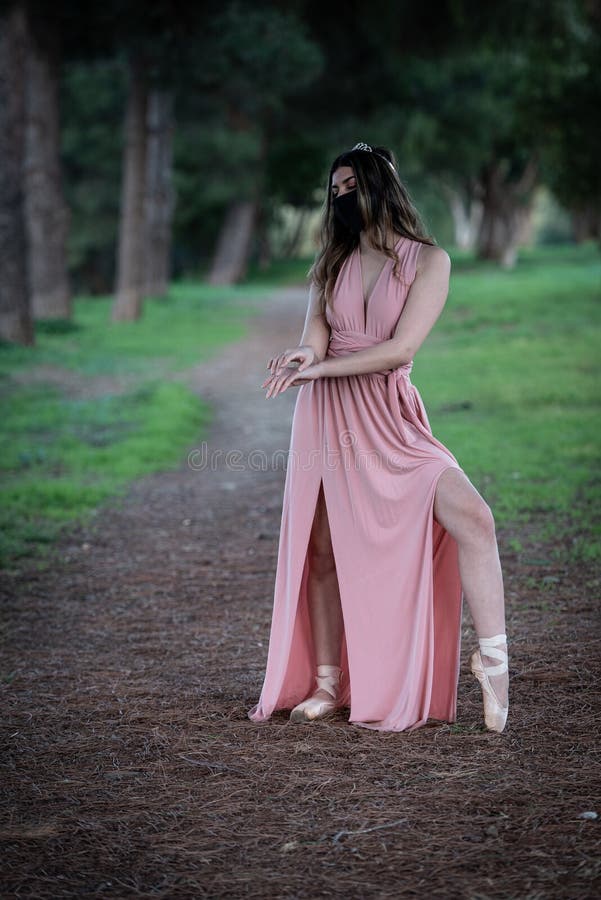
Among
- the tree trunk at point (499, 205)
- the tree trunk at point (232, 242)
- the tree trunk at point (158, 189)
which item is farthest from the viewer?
the tree trunk at point (499, 205)

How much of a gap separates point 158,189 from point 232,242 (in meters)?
12.9

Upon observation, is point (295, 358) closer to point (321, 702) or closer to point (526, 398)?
point (321, 702)

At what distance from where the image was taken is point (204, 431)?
11.6 metres

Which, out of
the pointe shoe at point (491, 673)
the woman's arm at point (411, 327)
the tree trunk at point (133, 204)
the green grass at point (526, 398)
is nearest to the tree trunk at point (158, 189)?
the tree trunk at point (133, 204)

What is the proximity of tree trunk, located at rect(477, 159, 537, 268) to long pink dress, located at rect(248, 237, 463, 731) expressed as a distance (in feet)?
148

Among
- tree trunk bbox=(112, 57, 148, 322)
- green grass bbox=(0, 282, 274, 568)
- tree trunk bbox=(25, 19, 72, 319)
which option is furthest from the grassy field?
tree trunk bbox=(25, 19, 72, 319)

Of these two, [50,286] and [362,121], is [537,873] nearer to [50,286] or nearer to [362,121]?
[50,286]

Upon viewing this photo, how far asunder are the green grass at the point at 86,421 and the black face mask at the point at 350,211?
11.9ft

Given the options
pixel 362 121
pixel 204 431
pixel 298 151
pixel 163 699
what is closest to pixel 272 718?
pixel 163 699

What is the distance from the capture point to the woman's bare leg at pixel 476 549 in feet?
12.2

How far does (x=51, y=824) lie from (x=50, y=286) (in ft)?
68.5

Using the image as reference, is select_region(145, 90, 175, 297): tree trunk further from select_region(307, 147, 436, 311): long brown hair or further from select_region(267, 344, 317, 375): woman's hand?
select_region(267, 344, 317, 375): woman's hand

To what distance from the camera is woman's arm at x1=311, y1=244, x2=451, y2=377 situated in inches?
149

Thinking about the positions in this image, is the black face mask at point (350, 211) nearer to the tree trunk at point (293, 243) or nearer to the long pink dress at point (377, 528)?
the long pink dress at point (377, 528)
